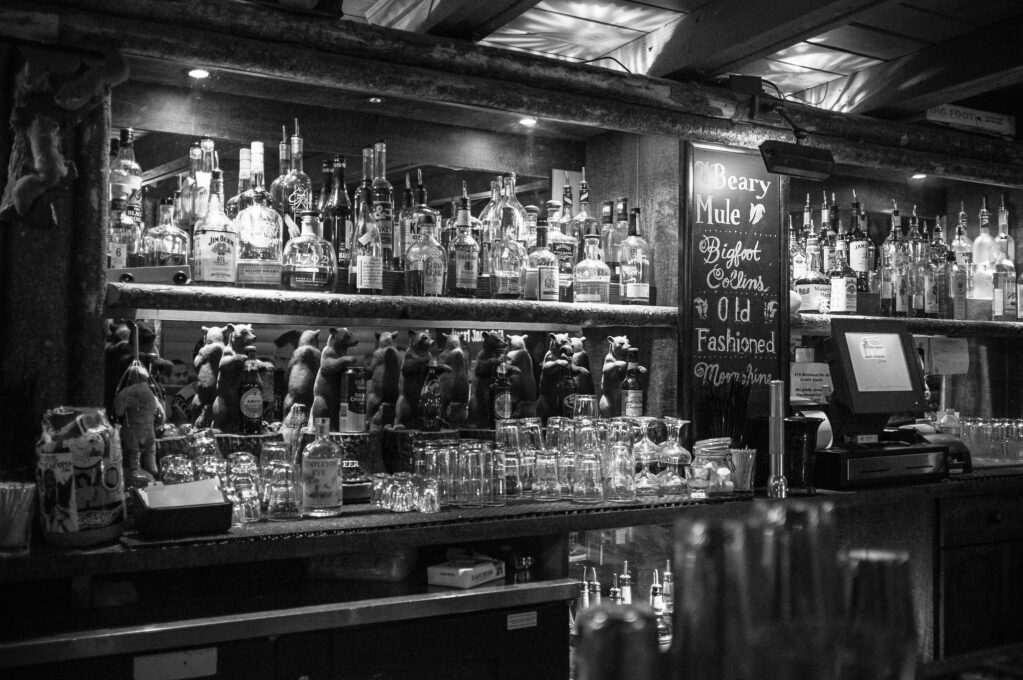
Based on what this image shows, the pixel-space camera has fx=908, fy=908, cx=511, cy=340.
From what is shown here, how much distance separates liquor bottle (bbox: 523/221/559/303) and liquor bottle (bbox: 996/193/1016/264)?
2778 millimetres

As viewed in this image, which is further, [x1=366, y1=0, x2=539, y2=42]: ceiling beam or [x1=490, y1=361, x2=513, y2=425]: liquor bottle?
[x1=490, y1=361, x2=513, y2=425]: liquor bottle

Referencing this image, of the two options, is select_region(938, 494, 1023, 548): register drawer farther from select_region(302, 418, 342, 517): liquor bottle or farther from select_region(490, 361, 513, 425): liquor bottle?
select_region(302, 418, 342, 517): liquor bottle

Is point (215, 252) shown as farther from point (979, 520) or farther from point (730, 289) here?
point (979, 520)

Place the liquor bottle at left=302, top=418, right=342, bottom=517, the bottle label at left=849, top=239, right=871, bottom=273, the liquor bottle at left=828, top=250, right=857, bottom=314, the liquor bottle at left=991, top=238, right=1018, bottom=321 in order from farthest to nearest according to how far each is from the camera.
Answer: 1. the liquor bottle at left=991, top=238, right=1018, bottom=321
2. the bottle label at left=849, top=239, right=871, bottom=273
3. the liquor bottle at left=828, top=250, right=857, bottom=314
4. the liquor bottle at left=302, top=418, right=342, bottom=517

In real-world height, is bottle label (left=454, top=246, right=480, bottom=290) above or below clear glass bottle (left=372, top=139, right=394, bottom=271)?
below

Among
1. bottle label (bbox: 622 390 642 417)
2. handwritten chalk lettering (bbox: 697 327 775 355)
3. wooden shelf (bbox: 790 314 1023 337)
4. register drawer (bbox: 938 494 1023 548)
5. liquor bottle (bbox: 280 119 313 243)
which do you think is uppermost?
liquor bottle (bbox: 280 119 313 243)

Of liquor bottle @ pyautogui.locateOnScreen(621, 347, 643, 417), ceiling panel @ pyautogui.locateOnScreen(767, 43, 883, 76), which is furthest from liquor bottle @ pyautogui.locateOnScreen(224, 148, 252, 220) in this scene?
ceiling panel @ pyautogui.locateOnScreen(767, 43, 883, 76)

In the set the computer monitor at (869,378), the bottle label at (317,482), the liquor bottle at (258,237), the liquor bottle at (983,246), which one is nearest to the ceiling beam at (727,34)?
the computer monitor at (869,378)

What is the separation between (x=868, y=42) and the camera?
135 inches

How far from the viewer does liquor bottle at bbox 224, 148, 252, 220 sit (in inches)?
112

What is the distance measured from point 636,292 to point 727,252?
1.45 ft

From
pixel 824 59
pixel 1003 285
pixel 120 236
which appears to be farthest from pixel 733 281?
pixel 120 236

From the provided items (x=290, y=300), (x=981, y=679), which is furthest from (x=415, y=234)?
(x=981, y=679)

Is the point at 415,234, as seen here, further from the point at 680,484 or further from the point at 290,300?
the point at 680,484
